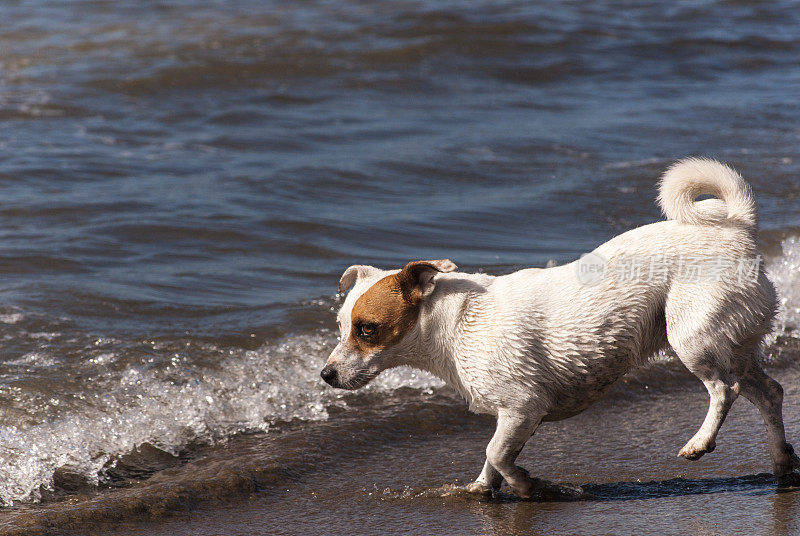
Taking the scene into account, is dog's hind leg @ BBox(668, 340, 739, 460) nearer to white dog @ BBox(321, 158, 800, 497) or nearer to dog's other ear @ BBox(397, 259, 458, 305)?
white dog @ BBox(321, 158, 800, 497)

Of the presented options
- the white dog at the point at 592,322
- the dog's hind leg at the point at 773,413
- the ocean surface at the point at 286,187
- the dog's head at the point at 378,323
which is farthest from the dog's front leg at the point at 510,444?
the dog's hind leg at the point at 773,413

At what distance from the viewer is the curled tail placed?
471 cm

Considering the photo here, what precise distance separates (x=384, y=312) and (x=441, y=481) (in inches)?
45.5

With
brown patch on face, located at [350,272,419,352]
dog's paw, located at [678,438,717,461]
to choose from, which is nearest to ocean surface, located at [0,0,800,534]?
dog's paw, located at [678,438,717,461]

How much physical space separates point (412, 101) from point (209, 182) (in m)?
4.88

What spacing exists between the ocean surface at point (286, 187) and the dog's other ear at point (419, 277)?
3.75ft

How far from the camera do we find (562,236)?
9.58 meters

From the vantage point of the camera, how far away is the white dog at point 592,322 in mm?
4605

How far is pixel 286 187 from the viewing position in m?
11.0

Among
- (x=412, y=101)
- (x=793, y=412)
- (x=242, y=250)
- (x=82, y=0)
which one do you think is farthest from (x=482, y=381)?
(x=82, y=0)

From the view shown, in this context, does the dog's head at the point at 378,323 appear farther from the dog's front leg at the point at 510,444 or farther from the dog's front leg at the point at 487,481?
the dog's front leg at the point at 487,481

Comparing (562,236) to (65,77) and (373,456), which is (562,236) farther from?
(65,77)

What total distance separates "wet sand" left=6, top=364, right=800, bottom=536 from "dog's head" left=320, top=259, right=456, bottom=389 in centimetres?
75

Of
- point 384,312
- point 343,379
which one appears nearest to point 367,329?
point 384,312
